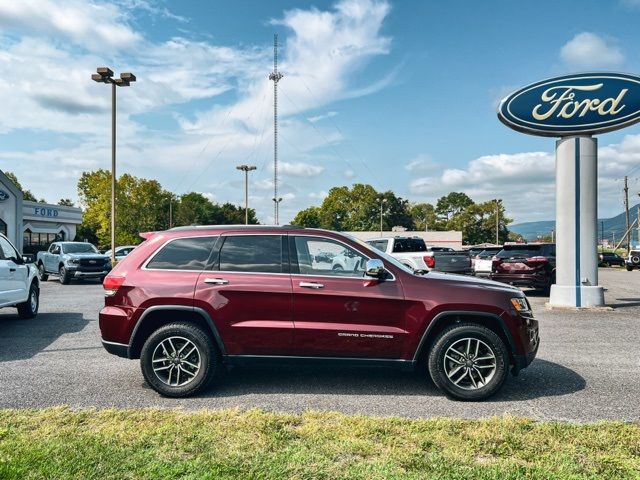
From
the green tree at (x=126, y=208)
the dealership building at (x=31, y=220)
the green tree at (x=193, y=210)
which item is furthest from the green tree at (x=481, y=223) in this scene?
the dealership building at (x=31, y=220)

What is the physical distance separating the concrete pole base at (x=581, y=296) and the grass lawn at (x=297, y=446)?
870cm

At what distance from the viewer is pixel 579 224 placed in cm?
1220

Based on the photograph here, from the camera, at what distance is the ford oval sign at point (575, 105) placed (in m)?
11.9

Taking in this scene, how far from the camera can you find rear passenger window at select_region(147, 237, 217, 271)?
5.40 m

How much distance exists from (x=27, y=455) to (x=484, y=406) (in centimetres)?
397

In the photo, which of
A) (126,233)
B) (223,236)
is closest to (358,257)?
(223,236)

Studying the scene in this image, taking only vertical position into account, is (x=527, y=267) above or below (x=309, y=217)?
below

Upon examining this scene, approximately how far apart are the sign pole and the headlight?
7.98m

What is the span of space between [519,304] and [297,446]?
9.24ft

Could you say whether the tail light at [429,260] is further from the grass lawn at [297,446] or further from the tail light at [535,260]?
the grass lawn at [297,446]

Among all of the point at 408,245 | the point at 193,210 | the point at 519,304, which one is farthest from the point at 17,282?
the point at 193,210

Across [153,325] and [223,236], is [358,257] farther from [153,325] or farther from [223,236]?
[153,325]

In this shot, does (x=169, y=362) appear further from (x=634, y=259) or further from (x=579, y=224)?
(x=634, y=259)

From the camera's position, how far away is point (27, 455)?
358 centimetres
